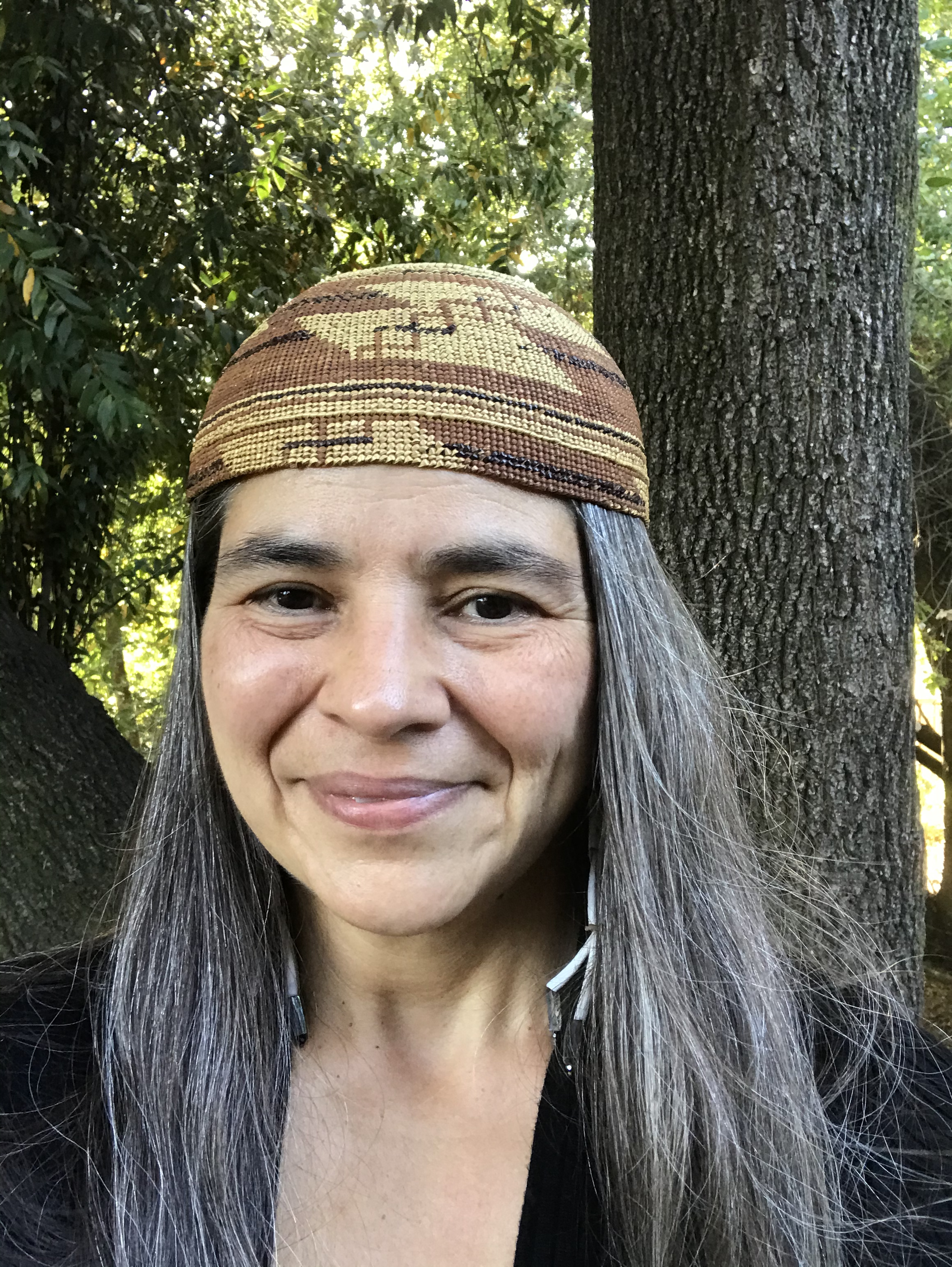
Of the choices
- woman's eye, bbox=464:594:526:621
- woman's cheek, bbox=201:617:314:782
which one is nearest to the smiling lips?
woman's cheek, bbox=201:617:314:782

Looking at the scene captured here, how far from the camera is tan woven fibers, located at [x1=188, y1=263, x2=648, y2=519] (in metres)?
1.20

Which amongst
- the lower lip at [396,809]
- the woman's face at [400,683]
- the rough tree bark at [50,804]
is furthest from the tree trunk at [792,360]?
the rough tree bark at [50,804]

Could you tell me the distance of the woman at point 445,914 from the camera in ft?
3.90

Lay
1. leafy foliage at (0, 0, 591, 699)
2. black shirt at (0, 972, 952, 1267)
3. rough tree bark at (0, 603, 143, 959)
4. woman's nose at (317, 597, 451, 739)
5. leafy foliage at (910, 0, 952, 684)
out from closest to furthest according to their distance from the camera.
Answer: woman's nose at (317, 597, 451, 739) < black shirt at (0, 972, 952, 1267) < rough tree bark at (0, 603, 143, 959) < leafy foliage at (0, 0, 591, 699) < leafy foliage at (910, 0, 952, 684)

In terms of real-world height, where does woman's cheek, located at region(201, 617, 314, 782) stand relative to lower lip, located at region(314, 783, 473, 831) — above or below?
above

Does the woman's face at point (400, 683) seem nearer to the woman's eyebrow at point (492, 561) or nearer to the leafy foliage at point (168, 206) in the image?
the woman's eyebrow at point (492, 561)

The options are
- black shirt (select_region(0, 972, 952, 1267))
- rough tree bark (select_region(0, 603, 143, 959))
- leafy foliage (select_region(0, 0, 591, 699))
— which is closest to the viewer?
black shirt (select_region(0, 972, 952, 1267))

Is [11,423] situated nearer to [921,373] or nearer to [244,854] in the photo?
[244,854]

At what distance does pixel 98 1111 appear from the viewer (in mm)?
1365

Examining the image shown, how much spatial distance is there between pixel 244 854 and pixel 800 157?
1.81m

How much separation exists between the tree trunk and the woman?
755mm

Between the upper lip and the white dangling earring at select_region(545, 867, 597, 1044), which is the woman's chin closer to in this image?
the upper lip

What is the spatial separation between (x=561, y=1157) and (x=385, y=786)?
57 centimetres

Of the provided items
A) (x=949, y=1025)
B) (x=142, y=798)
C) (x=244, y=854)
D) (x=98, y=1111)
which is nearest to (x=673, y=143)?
(x=244, y=854)
